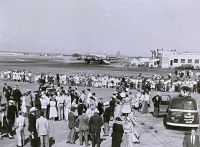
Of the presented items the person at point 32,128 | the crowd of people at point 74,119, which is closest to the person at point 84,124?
the crowd of people at point 74,119

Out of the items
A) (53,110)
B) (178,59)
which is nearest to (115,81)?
(53,110)

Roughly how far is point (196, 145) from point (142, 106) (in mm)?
12665

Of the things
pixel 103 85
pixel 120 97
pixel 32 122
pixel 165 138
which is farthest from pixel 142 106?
pixel 103 85

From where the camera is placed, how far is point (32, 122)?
1420 centimetres

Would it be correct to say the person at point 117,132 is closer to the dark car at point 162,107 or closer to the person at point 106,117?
the person at point 106,117

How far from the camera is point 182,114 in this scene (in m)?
18.5

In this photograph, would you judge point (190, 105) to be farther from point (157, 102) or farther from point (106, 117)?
point (106, 117)

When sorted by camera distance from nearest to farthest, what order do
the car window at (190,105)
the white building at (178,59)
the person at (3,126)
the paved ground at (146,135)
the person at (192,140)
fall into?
the person at (192,140), the person at (3,126), the paved ground at (146,135), the car window at (190,105), the white building at (178,59)

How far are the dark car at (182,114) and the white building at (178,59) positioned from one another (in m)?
62.2

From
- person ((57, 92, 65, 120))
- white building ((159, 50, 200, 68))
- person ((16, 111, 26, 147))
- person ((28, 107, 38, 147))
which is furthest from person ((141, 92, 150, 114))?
white building ((159, 50, 200, 68))

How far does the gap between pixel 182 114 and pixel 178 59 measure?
210 ft

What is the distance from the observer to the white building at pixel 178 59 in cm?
8062

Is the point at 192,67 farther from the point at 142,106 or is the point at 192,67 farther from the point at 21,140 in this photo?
the point at 21,140

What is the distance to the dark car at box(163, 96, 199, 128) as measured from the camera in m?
18.4
